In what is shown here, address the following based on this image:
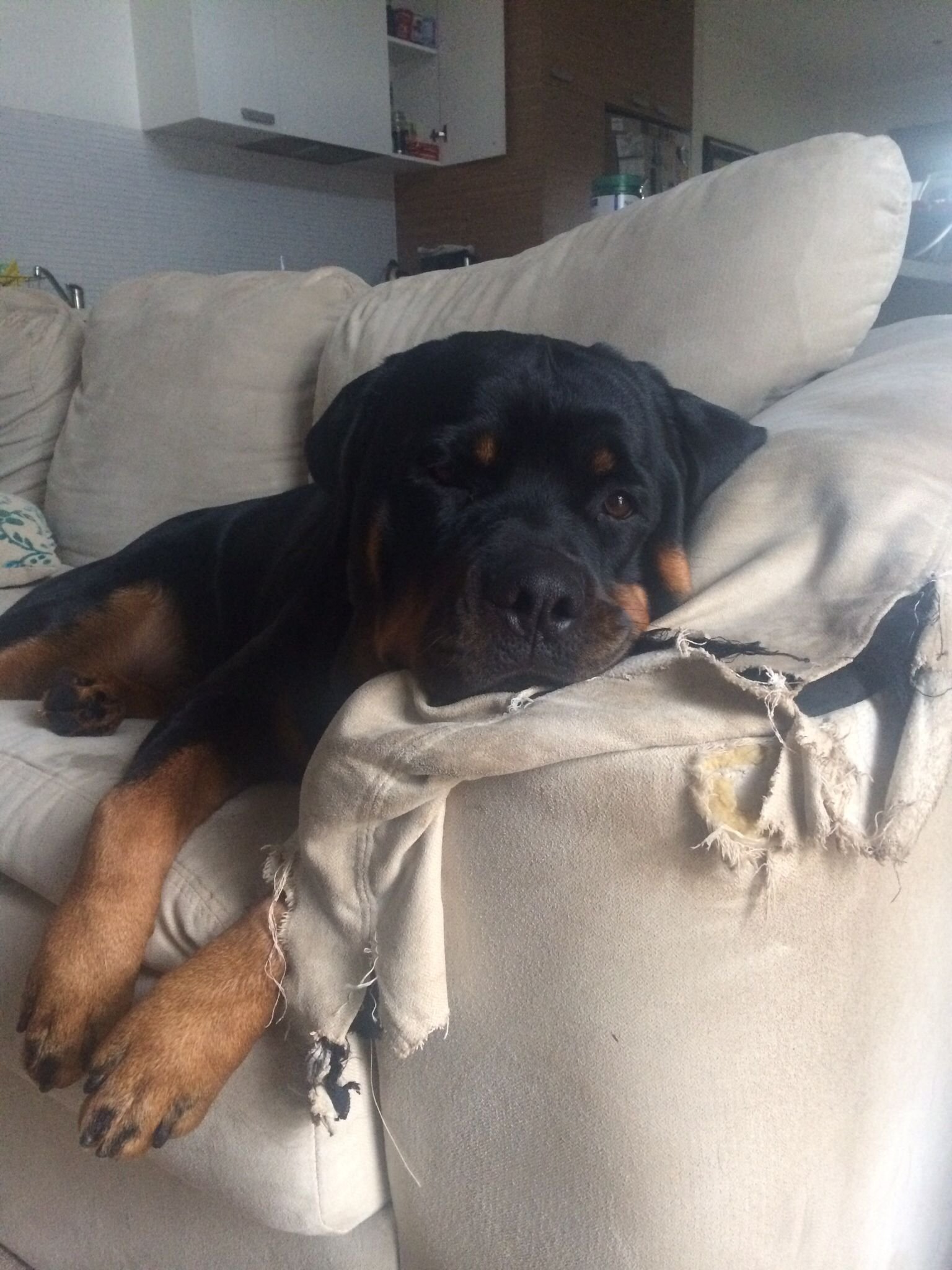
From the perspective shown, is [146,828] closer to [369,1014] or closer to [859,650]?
[369,1014]

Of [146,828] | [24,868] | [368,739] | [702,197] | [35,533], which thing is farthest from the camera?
[35,533]

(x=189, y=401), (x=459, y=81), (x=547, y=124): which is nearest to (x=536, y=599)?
(x=189, y=401)

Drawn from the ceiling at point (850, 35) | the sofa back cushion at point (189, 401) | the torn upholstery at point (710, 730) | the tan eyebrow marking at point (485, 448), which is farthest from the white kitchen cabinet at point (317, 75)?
the torn upholstery at point (710, 730)

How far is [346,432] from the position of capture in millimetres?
1329

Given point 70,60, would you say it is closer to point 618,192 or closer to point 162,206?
point 162,206

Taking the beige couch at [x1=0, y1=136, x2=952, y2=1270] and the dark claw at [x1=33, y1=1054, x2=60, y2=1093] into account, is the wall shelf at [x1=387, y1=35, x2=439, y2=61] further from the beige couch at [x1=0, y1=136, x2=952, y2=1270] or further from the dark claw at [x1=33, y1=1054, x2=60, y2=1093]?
the dark claw at [x1=33, y1=1054, x2=60, y2=1093]

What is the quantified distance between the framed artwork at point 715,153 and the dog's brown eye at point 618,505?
5400mm

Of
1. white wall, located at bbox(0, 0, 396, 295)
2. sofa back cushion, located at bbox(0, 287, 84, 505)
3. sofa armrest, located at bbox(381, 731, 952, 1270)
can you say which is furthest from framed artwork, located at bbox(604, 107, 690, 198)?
sofa armrest, located at bbox(381, 731, 952, 1270)

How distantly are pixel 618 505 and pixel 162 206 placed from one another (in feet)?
12.4

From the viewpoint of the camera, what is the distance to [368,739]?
877 millimetres

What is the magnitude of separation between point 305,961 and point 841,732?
20.4 inches

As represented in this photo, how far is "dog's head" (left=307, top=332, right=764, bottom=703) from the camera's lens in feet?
3.64

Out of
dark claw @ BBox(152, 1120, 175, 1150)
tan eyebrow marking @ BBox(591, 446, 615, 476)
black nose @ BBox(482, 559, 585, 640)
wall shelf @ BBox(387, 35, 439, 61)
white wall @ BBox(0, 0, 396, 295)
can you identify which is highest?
wall shelf @ BBox(387, 35, 439, 61)

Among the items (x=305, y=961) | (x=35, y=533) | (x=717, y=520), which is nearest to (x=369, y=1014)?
(x=305, y=961)
